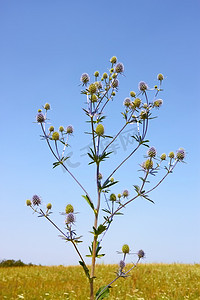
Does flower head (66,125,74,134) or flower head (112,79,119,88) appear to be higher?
flower head (112,79,119,88)

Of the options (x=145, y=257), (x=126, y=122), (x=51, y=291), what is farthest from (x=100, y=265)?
(x=126, y=122)

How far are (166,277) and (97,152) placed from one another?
9.27 m

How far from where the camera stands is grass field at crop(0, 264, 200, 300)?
9133 mm

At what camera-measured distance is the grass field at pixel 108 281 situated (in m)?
9.13

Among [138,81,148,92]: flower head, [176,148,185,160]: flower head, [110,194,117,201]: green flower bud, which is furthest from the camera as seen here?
[138,81,148,92]: flower head

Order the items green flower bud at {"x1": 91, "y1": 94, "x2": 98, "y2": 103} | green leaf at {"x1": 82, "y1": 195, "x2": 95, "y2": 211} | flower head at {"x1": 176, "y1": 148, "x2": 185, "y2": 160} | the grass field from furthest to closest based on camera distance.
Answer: the grass field, flower head at {"x1": 176, "y1": 148, "x2": 185, "y2": 160}, green flower bud at {"x1": 91, "y1": 94, "x2": 98, "y2": 103}, green leaf at {"x1": 82, "y1": 195, "x2": 95, "y2": 211}

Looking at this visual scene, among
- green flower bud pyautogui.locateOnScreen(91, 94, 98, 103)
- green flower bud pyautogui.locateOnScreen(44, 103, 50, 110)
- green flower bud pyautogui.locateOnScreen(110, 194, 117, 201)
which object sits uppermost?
green flower bud pyautogui.locateOnScreen(44, 103, 50, 110)

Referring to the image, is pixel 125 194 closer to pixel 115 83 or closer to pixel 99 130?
pixel 99 130

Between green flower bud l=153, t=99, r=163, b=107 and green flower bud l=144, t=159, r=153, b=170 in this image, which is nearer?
green flower bud l=144, t=159, r=153, b=170

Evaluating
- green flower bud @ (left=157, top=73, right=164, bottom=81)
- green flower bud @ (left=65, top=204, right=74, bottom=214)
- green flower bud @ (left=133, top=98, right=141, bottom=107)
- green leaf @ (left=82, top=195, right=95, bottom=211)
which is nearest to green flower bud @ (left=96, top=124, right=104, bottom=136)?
green flower bud @ (left=133, top=98, right=141, bottom=107)

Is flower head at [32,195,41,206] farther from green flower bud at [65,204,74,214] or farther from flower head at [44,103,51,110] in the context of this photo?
flower head at [44,103,51,110]

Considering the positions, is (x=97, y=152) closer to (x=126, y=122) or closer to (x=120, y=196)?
(x=126, y=122)

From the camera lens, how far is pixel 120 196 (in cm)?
500

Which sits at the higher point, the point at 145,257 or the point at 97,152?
the point at 97,152
